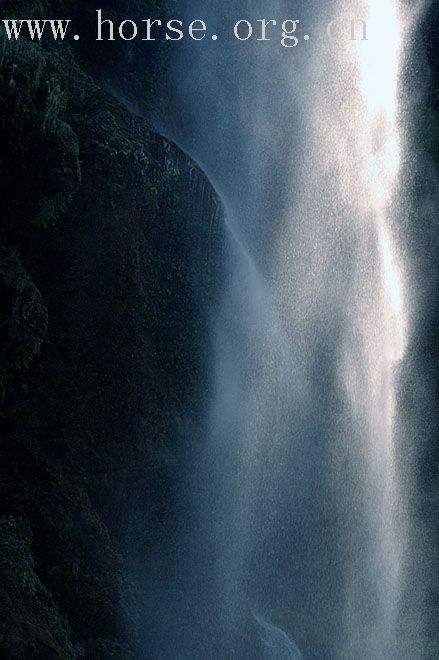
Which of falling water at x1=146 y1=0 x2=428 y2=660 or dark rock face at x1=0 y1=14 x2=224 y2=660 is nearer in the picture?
dark rock face at x1=0 y1=14 x2=224 y2=660

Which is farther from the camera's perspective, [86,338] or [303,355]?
[303,355]

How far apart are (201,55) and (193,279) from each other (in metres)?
6.90

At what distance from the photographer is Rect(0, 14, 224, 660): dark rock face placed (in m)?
9.38

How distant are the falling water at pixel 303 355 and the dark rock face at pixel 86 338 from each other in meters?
1.13

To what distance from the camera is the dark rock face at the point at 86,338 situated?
30.8 ft

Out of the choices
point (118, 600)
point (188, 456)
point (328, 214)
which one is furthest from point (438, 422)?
point (118, 600)

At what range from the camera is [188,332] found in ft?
43.4

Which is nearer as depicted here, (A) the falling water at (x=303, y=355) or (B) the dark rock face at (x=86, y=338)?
(B) the dark rock face at (x=86, y=338)

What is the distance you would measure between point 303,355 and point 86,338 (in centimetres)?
684

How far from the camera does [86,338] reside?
11414mm

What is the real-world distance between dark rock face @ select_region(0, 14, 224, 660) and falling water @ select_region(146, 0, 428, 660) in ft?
3.69

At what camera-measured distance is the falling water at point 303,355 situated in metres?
13.8

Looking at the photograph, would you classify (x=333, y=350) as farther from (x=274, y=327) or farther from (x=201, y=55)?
(x=201, y=55)

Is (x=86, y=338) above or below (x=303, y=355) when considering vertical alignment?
below
